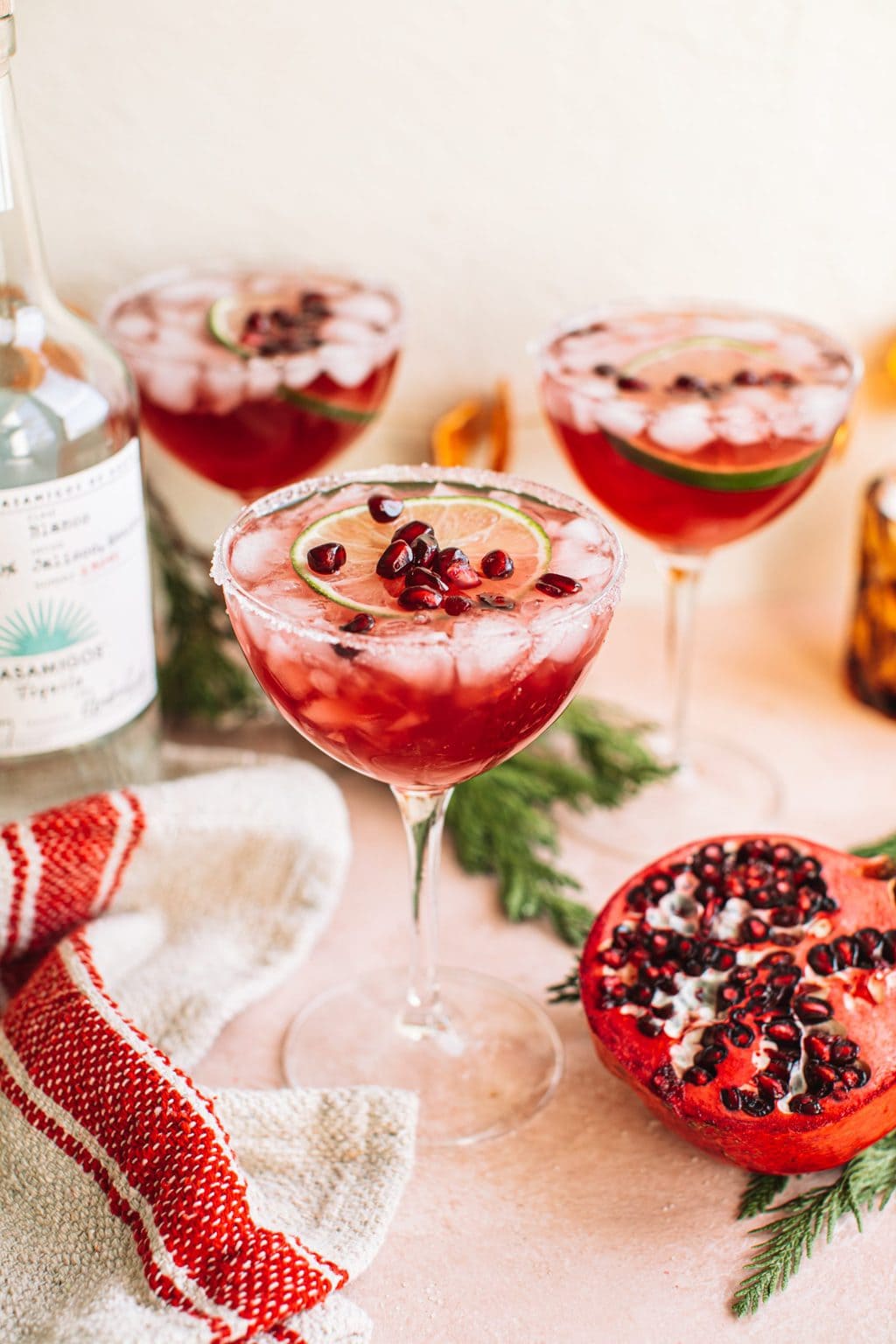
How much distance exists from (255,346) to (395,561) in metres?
0.57

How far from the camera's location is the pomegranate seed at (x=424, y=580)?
3.34ft

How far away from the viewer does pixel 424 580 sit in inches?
40.1

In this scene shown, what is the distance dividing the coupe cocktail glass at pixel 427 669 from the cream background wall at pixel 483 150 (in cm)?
60

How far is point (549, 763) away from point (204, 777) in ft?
1.30

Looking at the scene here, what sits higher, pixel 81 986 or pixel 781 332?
pixel 781 332

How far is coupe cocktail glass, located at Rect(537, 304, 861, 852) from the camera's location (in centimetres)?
139

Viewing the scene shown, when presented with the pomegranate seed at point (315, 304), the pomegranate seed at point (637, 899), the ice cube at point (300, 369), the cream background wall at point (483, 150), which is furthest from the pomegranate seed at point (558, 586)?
the cream background wall at point (483, 150)

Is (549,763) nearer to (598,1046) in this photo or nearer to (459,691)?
(598,1046)

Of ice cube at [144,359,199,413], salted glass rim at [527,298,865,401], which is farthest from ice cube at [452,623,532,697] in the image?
ice cube at [144,359,199,413]

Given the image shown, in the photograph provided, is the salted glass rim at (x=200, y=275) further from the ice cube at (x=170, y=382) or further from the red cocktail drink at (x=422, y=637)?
the red cocktail drink at (x=422, y=637)

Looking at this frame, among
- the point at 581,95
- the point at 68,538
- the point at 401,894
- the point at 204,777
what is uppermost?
the point at 581,95

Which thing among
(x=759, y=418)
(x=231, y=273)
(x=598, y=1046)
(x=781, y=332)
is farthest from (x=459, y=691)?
(x=231, y=273)

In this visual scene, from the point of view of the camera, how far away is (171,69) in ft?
5.26

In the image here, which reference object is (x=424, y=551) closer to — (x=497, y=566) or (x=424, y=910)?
(x=497, y=566)
